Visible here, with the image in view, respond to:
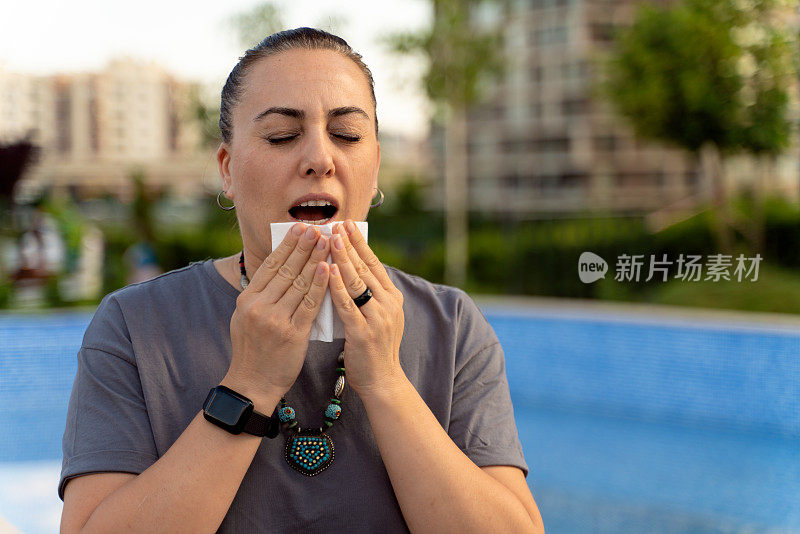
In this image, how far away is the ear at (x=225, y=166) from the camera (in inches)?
63.9

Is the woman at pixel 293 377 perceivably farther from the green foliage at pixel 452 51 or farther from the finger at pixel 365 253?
the green foliage at pixel 452 51

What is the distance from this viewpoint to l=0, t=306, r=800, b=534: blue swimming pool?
5.15m

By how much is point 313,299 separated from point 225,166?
0.49m

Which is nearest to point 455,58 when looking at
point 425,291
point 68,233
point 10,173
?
point 68,233

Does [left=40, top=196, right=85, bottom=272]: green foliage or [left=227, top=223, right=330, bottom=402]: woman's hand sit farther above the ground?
[left=227, top=223, right=330, bottom=402]: woman's hand

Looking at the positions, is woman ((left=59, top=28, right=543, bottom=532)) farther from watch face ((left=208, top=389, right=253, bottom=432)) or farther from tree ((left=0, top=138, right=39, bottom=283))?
tree ((left=0, top=138, right=39, bottom=283))

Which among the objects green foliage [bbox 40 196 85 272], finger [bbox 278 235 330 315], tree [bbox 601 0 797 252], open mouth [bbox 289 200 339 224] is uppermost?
tree [bbox 601 0 797 252]

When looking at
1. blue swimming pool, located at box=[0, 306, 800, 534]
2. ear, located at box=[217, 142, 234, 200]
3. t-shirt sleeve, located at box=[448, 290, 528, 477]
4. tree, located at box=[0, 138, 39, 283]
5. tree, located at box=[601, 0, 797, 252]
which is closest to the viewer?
t-shirt sleeve, located at box=[448, 290, 528, 477]

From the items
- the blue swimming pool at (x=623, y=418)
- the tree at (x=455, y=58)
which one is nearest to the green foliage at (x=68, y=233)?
the blue swimming pool at (x=623, y=418)

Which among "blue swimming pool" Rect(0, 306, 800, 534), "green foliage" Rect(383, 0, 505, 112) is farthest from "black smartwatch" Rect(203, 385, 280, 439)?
"green foliage" Rect(383, 0, 505, 112)

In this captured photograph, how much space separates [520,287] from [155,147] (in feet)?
52.7

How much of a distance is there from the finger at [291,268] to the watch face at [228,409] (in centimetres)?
19

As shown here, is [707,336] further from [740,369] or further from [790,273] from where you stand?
[790,273]

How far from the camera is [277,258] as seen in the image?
4.38 feet
